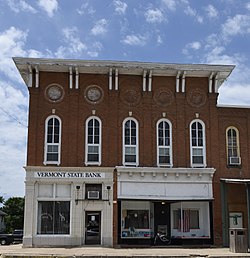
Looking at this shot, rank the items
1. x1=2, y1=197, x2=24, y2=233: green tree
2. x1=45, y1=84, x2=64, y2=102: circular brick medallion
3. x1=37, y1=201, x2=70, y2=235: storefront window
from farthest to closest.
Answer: x1=2, y1=197, x2=24, y2=233: green tree → x1=45, y1=84, x2=64, y2=102: circular brick medallion → x1=37, y1=201, x2=70, y2=235: storefront window

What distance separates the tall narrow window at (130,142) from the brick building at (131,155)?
63 millimetres

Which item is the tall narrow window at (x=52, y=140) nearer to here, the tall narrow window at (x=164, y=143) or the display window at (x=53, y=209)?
the display window at (x=53, y=209)

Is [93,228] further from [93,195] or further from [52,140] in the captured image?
[52,140]

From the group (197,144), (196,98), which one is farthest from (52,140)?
(196,98)

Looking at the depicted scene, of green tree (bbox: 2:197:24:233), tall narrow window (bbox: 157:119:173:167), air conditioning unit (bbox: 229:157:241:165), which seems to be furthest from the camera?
green tree (bbox: 2:197:24:233)

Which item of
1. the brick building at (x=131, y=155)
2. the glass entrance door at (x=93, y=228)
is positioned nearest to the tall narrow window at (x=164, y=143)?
the brick building at (x=131, y=155)

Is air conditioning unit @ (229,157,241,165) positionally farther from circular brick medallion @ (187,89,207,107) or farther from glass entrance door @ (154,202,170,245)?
glass entrance door @ (154,202,170,245)

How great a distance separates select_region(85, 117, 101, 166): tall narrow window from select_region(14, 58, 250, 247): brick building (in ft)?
0.21

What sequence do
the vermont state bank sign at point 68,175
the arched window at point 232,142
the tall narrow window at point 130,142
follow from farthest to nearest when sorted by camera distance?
1. the arched window at point 232,142
2. the tall narrow window at point 130,142
3. the vermont state bank sign at point 68,175

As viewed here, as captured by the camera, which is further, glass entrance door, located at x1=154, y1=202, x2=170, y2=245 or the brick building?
glass entrance door, located at x1=154, y1=202, x2=170, y2=245

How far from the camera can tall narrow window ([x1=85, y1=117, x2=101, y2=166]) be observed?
27.2 metres

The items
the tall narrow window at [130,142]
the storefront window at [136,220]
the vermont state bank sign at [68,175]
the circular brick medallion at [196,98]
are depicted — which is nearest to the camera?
the vermont state bank sign at [68,175]

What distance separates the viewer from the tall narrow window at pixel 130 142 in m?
27.5

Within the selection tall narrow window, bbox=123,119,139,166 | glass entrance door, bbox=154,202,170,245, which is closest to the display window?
tall narrow window, bbox=123,119,139,166
